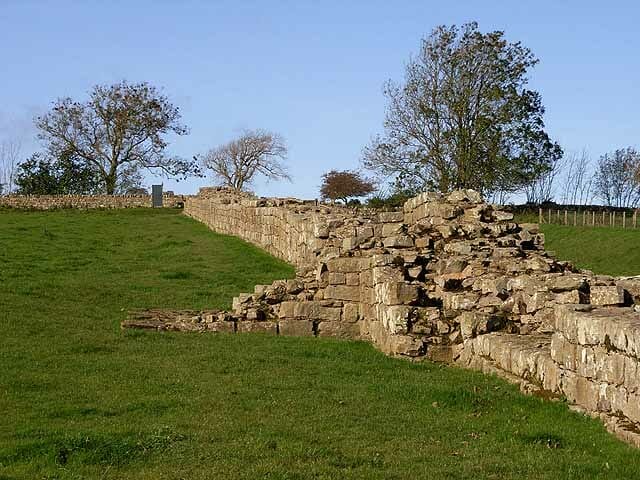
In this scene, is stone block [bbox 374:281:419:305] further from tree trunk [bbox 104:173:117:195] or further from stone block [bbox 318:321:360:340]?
tree trunk [bbox 104:173:117:195]

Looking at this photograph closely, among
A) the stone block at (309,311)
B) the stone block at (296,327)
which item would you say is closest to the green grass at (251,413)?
the stone block at (296,327)

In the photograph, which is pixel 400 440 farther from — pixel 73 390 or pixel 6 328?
pixel 6 328

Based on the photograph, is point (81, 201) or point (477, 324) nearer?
point (477, 324)

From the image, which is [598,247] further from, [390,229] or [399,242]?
[399,242]

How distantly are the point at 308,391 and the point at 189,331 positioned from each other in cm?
529

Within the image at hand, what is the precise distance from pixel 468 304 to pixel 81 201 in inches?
2089

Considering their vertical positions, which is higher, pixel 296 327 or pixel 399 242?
pixel 399 242

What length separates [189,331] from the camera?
15.9 m

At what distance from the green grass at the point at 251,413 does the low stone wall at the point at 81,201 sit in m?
46.0

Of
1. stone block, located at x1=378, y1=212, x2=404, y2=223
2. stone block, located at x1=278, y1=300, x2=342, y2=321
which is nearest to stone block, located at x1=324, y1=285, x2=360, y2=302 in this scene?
stone block, located at x1=278, y1=300, x2=342, y2=321

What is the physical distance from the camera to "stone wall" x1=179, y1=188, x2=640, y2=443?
931 cm

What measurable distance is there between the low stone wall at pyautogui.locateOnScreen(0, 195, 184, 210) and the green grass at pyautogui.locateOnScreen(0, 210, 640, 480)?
46.0 meters

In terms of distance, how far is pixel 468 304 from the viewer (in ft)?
45.7

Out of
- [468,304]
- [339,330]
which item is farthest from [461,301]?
[339,330]
